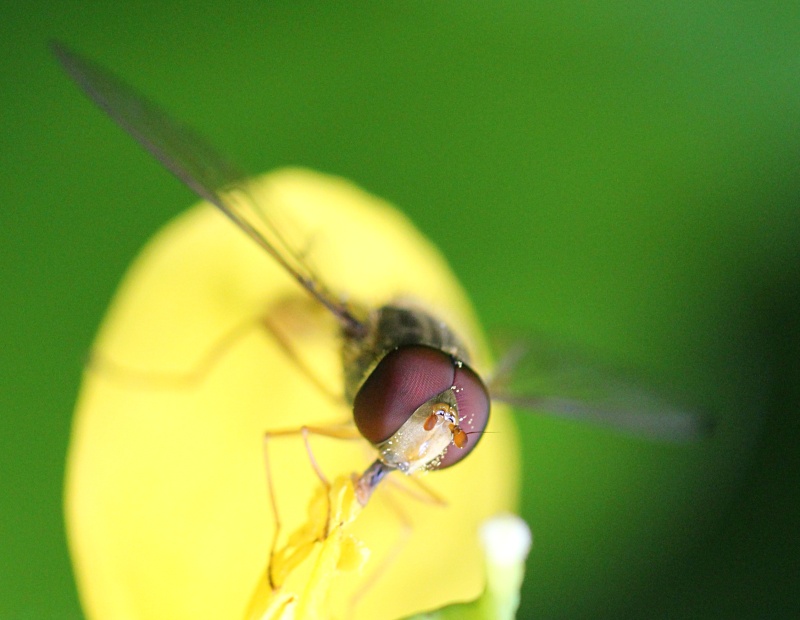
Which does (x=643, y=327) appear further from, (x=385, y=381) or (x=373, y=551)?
(x=385, y=381)

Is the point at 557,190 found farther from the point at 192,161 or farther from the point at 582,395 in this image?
the point at 192,161

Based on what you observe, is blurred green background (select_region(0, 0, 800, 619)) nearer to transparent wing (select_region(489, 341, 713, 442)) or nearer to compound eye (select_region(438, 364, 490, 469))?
transparent wing (select_region(489, 341, 713, 442))

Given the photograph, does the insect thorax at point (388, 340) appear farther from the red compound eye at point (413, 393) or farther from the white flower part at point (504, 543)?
the white flower part at point (504, 543)

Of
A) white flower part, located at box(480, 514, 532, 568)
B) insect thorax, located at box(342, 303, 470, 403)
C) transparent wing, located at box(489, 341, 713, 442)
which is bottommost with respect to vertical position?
white flower part, located at box(480, 514, 532, 568)

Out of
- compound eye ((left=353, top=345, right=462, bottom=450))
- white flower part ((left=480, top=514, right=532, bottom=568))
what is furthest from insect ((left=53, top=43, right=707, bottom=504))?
white flower part ((left=480, top=514, right=532, bottom=568))

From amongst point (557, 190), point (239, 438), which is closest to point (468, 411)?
point (239, 438)

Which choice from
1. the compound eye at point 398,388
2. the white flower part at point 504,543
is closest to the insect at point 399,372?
the compound eye at point 398,388

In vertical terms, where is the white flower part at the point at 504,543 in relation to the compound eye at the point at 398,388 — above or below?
below

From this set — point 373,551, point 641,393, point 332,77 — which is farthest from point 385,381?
point 332,77
